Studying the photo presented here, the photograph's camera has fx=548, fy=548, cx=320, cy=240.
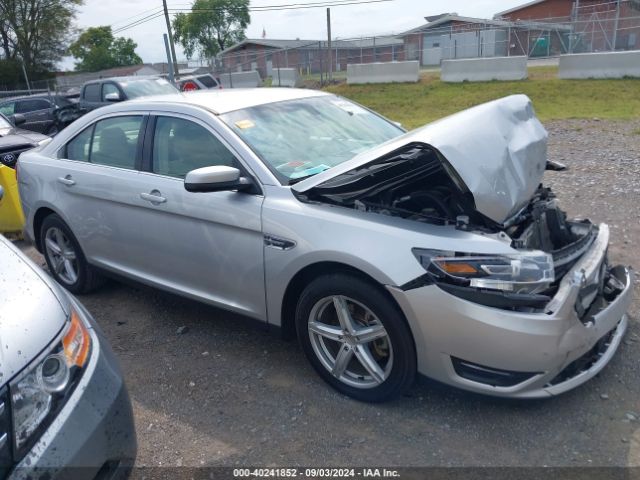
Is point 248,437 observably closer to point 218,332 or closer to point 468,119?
point 218,332

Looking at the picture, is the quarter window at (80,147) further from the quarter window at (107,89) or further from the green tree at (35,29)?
the green tree at (35,29)

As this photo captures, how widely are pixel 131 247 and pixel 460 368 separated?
2.49 metres

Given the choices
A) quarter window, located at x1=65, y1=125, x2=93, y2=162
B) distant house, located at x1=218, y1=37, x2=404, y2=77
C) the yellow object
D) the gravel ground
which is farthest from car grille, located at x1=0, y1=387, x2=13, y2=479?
distant house, located at x1=218, y1=37, x2=404, y2=77

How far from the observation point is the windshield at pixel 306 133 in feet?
11.4

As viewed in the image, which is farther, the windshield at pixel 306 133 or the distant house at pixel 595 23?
the distant house at pixel 595 23

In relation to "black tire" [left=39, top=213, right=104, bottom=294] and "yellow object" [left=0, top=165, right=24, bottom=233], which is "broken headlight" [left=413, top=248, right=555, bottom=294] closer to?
"black tire" [left=39, top=213, right=104, bottom=294]

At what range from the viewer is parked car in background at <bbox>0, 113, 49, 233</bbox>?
626 cm

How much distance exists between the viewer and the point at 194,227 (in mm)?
3500

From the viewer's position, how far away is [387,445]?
2.75 m

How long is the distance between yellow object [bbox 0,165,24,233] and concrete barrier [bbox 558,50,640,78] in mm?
17446

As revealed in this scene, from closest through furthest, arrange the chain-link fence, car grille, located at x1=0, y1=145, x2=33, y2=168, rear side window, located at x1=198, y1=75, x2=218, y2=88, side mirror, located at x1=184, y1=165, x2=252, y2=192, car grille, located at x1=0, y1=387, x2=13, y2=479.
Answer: car grille, located at x1=0, y1=387, x2=13, y2=479, side mirror, located at x1=184, y1=165, x2=252, y2=192, car grille, located at x1=0, y1=145, x2=33, y2=168, rear side window, located at x1=198, y1=75, x2=218, y2=88, the chain-link fence

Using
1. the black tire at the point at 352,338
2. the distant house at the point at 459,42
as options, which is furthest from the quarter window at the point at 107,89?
the distant house at the point at 459,42


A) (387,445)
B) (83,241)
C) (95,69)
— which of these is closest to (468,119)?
(387,445)

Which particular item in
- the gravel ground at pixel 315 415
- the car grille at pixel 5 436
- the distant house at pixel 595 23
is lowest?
the gravel ground at pixel 315 415
